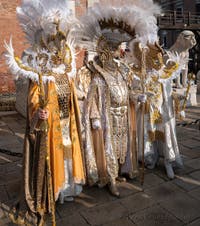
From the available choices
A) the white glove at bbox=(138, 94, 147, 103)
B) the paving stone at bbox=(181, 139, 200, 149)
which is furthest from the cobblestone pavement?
the white glove at bbox=(138, 94, 147, 103)

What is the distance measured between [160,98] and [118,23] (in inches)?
54.7

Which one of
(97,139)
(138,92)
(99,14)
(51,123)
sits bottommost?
(97,139)

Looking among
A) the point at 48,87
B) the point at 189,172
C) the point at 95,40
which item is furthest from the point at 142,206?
the point at 95,40

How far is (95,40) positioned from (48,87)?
97 centimetres

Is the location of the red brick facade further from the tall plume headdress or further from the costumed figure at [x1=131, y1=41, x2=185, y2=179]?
the tall plume headdress

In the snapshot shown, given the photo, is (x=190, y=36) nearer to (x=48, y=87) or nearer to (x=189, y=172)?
(x=189, y=172)

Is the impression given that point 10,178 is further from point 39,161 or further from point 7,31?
point 7,31

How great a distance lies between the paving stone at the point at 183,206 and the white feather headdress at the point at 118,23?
218 cm

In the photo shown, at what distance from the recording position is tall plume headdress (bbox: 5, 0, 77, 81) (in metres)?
2.62

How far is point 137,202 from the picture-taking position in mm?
3209

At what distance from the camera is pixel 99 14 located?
119 inches

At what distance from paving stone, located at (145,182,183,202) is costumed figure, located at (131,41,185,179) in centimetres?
27

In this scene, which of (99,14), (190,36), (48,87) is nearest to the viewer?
(48,87)

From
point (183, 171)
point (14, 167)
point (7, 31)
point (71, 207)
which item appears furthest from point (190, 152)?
point (7, 31)
